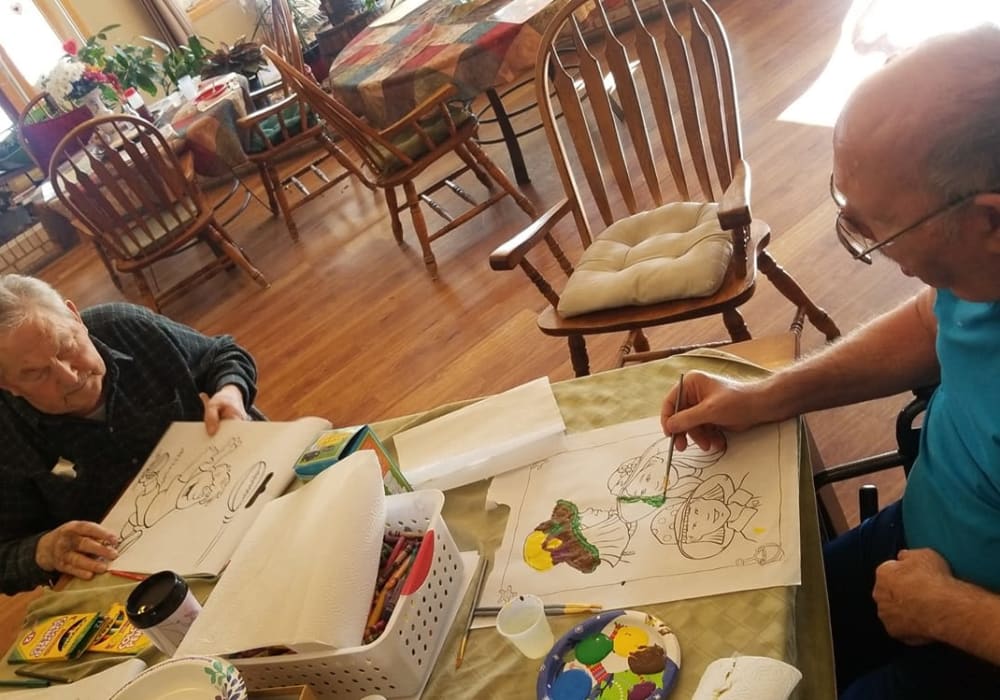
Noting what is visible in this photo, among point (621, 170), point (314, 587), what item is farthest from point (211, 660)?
point (621, 170)

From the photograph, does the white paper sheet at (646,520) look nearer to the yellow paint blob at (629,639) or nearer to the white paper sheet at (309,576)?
the yellow paint blob at (629,639)

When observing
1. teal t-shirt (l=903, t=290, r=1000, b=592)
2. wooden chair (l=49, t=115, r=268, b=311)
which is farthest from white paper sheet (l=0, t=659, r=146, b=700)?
wooden chair (l=49, t=115, r=268, b=311)

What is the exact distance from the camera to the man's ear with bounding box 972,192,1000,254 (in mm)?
752

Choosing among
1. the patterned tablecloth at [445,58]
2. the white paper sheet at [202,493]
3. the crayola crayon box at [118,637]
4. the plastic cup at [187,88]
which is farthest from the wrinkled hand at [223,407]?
the plastic cup at [187,88]

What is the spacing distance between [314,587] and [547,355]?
6.01 feet

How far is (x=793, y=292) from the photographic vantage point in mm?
Result: 1936

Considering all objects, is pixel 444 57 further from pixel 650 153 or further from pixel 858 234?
pixel 858 234

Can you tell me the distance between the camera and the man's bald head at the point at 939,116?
740 mm

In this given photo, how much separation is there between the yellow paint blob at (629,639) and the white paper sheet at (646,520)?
4 centimetres

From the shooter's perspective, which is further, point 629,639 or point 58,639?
point 58,639

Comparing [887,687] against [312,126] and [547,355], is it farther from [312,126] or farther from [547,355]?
[312,126]

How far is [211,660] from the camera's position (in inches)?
31.0

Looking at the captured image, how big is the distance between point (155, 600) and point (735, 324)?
1.27 meters

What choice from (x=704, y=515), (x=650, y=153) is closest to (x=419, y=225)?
(x=650, y=153)
